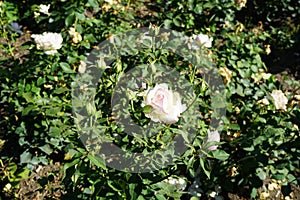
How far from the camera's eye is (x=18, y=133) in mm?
2439

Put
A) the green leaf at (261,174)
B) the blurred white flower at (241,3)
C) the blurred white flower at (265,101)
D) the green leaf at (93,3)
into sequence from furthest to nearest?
the blurred white flower at (241,3), the green leaf at (93,3), the blurred white flower at (265,101), the green leaf at (261,174)

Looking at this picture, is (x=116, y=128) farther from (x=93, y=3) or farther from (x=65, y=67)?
(x=93, y=3)

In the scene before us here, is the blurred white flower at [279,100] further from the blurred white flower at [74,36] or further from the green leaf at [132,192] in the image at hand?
the blurred white flower at [74,36]

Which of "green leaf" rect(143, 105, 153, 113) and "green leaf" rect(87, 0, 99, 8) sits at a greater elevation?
"green leaf" rect(143, 105, 153, 113)

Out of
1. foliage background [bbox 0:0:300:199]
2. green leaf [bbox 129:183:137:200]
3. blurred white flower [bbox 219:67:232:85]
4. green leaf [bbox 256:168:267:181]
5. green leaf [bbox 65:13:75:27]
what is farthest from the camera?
green leaf [bbox 65:13:75:27]

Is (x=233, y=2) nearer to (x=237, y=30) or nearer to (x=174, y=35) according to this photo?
(x=237, y=30)

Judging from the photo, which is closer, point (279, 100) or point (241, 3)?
point (279, 100)

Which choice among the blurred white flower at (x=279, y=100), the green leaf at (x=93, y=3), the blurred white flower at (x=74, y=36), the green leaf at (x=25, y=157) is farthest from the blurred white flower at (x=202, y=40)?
the green leaf at (x=25, y=157)

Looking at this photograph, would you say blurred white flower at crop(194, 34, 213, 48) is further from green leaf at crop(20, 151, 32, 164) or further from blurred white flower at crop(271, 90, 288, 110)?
green leaf at crop(20, 151, 32, 164)

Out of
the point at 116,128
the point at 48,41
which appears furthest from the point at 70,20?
the point at 116,128

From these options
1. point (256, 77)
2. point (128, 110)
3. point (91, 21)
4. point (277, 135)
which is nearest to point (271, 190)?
point (277, 135)

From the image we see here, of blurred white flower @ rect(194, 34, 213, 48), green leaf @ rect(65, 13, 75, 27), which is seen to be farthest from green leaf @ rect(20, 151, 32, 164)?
blurred white flower @ rect(194, 34, 213, 48)

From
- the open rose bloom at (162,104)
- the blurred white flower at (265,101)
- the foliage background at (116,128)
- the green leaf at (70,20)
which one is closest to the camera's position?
the open rose bloom at (162,104)

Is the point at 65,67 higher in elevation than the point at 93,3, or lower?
lower
